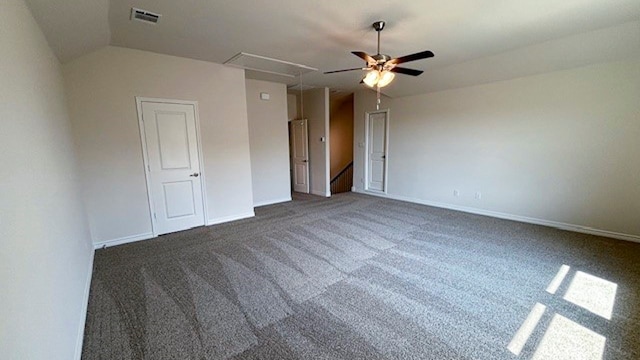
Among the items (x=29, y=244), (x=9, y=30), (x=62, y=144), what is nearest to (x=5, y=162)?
(x=29, y=244)

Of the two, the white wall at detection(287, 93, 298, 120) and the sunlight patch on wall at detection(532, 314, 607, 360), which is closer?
the sunlight patch on wall at detection(532, 314, 607, 360)

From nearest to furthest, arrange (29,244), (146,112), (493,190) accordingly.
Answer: (29,244) → (146,112) → (493,190)

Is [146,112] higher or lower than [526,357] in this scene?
higher

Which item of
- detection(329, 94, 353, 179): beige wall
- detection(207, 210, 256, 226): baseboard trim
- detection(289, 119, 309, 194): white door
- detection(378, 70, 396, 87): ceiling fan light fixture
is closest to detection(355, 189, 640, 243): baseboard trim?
detection(289, 119, 309, 194): white door

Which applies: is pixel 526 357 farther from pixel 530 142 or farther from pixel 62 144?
pixel 62 144

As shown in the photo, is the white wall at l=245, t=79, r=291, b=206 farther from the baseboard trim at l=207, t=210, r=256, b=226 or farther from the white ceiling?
the white ceiling

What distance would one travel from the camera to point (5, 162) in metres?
1.17

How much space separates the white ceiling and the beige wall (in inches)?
171

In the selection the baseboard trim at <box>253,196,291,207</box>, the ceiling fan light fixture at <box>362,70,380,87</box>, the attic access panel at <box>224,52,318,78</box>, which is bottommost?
the baseboard trim at <box>253,196,291,207</box>

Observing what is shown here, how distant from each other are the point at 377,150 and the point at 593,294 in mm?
4719

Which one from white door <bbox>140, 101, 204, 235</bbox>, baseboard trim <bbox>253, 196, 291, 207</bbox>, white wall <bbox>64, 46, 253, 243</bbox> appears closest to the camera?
white wall <bbox>64, 46, 253, 243</bbox>

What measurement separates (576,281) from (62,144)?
5356 mm

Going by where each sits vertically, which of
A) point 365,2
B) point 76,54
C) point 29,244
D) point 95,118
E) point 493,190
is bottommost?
point 493,190

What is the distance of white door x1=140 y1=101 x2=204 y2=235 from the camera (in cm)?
386
